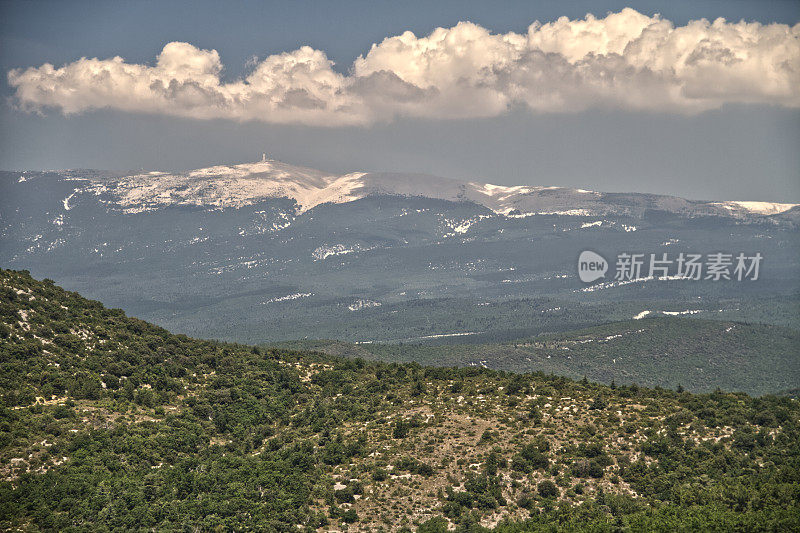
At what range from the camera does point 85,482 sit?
6303 cm

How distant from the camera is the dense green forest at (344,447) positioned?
62.8m

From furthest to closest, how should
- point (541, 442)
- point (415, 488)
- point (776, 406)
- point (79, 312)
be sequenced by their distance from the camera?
point (79, 312) → point (776, 406) → point (541, 442) → point (415, 488)

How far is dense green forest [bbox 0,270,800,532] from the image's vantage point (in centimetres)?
6275

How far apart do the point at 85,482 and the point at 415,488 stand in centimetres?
2552

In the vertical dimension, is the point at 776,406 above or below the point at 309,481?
above

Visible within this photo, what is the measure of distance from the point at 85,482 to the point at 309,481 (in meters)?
17.3

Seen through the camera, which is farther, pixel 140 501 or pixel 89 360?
pixel 89 360

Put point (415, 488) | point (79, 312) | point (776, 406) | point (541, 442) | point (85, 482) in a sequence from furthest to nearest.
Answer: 1. point (79, 312)
2. point (776, 406)
3. point (541, 442)
4. point (415, 488)
5. point (85, 482)

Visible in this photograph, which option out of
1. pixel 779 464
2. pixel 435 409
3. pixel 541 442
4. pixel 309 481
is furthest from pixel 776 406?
pixel 309 481

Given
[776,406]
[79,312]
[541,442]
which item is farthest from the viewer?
[79,312]

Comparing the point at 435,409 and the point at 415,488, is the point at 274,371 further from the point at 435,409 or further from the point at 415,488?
the point at 415,488

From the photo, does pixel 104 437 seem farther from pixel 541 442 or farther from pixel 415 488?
pixel 541 442

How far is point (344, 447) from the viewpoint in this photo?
75.2 meters

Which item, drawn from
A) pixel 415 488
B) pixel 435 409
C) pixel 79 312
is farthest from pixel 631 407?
pixel 79 312
